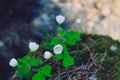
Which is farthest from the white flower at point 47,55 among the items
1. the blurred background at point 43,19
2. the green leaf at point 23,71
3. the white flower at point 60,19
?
the blurred background at point 43,19

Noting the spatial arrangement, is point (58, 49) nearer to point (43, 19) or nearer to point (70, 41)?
point (70, 41)

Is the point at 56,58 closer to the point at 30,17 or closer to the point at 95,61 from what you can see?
the point at 95,61

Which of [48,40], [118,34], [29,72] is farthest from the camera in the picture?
[118,34]

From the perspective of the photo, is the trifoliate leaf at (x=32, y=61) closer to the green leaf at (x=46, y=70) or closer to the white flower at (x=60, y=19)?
the green leaf at (x=46, y=70)

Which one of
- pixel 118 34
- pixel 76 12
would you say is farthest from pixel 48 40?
pixel 76 12

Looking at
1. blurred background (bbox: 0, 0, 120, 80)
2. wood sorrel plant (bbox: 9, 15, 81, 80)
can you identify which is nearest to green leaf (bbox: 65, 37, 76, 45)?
wood sorrel plant (bbox: 9, 15, 81, 80)

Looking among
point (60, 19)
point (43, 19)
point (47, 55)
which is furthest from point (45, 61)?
point (43, 19)

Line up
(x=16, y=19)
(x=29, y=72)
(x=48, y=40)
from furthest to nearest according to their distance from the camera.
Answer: (x=16, y=19) → (x=48, y=40) → (x=29, y=72)

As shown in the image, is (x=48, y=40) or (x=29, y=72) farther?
(x=48, y=40)
